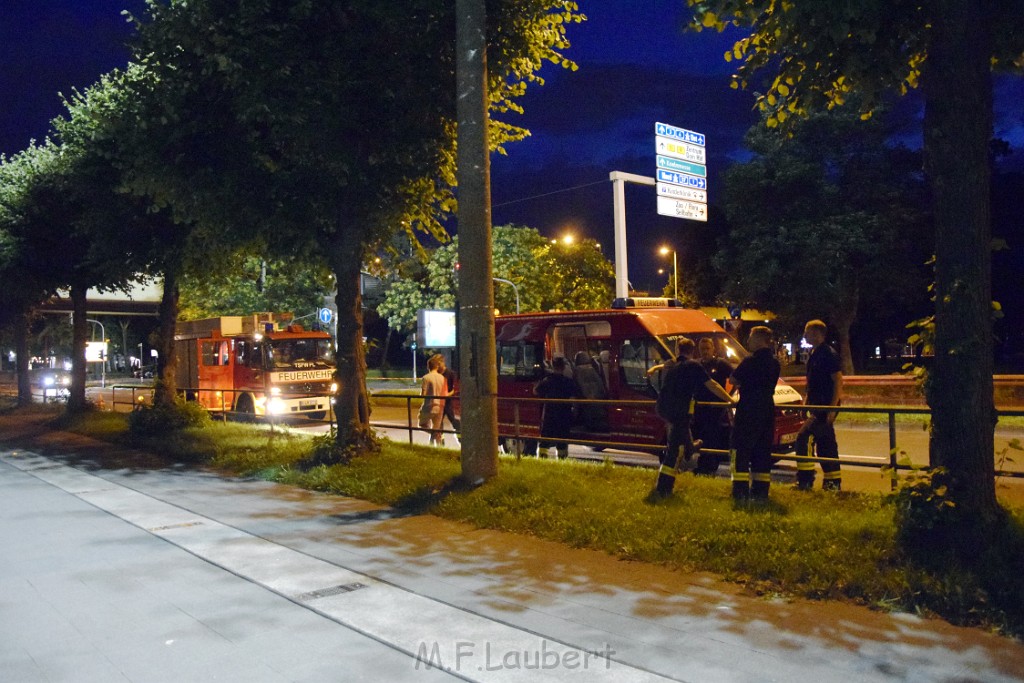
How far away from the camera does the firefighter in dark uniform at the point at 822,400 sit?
8672mm

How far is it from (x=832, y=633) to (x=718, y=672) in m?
0.94

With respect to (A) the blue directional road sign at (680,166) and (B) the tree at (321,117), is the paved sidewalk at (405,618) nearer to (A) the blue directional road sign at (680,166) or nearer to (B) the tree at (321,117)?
(B) the tree at (321,117)

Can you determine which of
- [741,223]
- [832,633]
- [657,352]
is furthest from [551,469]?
[741,223]

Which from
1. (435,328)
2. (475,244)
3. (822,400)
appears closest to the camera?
(822,400)

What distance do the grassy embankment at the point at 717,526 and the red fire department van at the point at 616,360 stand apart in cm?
161

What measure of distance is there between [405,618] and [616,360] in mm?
7697

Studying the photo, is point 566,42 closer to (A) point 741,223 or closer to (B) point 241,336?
(B) point 241,336

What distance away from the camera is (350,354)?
1262cm

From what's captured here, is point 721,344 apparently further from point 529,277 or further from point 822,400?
point 529,277

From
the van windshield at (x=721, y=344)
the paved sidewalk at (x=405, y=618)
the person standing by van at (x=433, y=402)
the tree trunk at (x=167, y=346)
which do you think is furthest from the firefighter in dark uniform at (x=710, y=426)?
the tree trunk at (x=167, y=346)

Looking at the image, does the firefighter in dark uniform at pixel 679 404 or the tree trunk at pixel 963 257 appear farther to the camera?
the firefighter in dark uniform at pixel 679 404

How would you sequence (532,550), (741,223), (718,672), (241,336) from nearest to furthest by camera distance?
(718,672) → (532,550) → (241,336) → (741,223)

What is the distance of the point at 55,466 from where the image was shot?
1406 cm

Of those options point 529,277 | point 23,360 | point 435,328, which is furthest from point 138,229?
point 529,277
